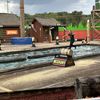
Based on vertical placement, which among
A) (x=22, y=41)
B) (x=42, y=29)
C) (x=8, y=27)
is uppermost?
(x=8, y=27)

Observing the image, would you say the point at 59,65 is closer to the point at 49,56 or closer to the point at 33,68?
the point at 33,68

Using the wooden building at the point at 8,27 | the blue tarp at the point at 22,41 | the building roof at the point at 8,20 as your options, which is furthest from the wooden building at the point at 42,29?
the blue tarp at the point at 22,41

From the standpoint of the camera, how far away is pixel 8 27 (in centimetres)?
4659

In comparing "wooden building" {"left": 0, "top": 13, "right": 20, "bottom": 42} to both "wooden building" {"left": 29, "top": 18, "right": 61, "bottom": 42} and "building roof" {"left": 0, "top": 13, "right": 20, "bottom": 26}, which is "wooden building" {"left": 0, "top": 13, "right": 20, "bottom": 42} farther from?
"wooden building" {"left": 29, "top": 18, "right": 61, "bottom": 42}

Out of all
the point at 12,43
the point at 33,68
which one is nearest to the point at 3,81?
the point at 33,68

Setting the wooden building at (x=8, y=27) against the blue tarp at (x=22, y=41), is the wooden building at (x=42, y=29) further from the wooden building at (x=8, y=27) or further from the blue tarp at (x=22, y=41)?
the blue tarp at (x=22, y=41)

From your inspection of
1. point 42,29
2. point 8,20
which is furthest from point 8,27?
point 42,29

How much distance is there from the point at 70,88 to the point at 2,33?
117ft

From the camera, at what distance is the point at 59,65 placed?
1964cm

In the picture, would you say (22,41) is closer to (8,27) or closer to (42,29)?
(8,27)

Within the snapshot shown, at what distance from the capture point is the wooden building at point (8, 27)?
1822 inches

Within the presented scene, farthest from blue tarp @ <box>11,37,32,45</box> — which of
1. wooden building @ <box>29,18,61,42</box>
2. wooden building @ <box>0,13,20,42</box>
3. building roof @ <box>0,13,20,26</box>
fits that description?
wooden building @ <box>29,18,61,42</box>

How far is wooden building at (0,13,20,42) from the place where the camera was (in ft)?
152

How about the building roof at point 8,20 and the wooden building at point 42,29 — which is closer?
the building roof at point 8,20
